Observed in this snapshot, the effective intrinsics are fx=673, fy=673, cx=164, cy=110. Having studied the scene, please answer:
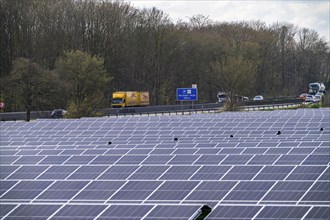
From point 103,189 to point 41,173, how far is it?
12.6 feet

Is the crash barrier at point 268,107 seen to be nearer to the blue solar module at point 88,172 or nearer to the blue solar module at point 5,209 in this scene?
the blue solar module at point 88,172

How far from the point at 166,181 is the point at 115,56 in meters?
81.6

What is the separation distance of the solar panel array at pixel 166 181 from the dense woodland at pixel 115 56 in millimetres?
40582

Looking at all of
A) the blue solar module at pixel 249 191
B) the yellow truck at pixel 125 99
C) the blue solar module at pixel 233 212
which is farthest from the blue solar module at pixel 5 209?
the yellow truck at pixel 125 99

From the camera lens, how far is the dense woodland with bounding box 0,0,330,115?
76.6m

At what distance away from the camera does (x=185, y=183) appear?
25094mm

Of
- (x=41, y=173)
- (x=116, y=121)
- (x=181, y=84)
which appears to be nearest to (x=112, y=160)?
(x=41, y=173)

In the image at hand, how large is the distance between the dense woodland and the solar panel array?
133ft

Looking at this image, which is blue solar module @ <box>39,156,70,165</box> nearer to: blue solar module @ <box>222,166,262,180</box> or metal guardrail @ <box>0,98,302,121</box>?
blue solar module @ <box>222,166,262,180</box>

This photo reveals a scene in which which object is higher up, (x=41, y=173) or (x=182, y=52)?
(x=182, y=52)

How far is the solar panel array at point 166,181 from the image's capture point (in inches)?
886

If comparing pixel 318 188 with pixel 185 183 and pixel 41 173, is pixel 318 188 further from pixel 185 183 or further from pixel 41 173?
pixel 41 173

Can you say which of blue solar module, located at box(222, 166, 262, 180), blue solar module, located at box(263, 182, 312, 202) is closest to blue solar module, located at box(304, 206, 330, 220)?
blue solar module, located at box(263, 182, 312, 202)

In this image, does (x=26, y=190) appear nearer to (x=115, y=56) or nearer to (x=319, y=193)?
(x=319, y=193)
